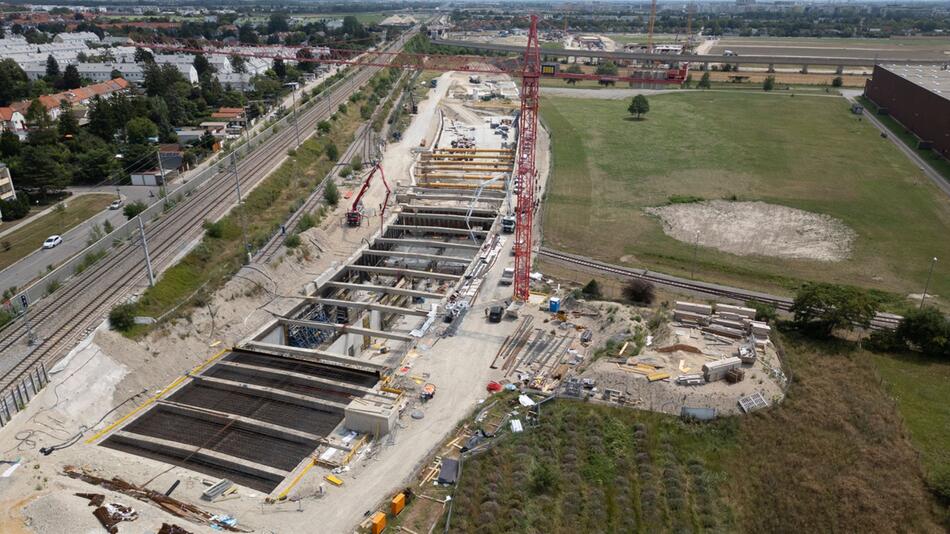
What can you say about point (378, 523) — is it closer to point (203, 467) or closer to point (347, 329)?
point (203, 467)

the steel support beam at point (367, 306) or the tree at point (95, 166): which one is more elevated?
the tree at point (95, 166)

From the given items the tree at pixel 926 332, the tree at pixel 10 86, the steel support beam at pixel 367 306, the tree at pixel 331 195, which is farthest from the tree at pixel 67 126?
the tree at pixel 926 332

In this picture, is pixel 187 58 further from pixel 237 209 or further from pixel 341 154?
pixel 237 209

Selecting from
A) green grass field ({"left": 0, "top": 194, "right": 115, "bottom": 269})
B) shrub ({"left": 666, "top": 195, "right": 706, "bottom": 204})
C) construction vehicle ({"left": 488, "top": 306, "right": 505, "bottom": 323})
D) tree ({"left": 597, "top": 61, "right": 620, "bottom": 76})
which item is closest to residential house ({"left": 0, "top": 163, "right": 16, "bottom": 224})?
green grass field ({"left": 0, "top": 194, "right": 115, "bottom": 269})

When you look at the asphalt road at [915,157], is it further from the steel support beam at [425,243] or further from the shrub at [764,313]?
the steel support beam at [425,243]

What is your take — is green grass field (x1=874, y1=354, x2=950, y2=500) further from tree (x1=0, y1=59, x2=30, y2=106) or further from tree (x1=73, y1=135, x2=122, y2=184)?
tree (x1=0, y1=59, x2=30, y2=106)

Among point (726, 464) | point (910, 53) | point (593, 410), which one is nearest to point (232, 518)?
point (593, 410)
